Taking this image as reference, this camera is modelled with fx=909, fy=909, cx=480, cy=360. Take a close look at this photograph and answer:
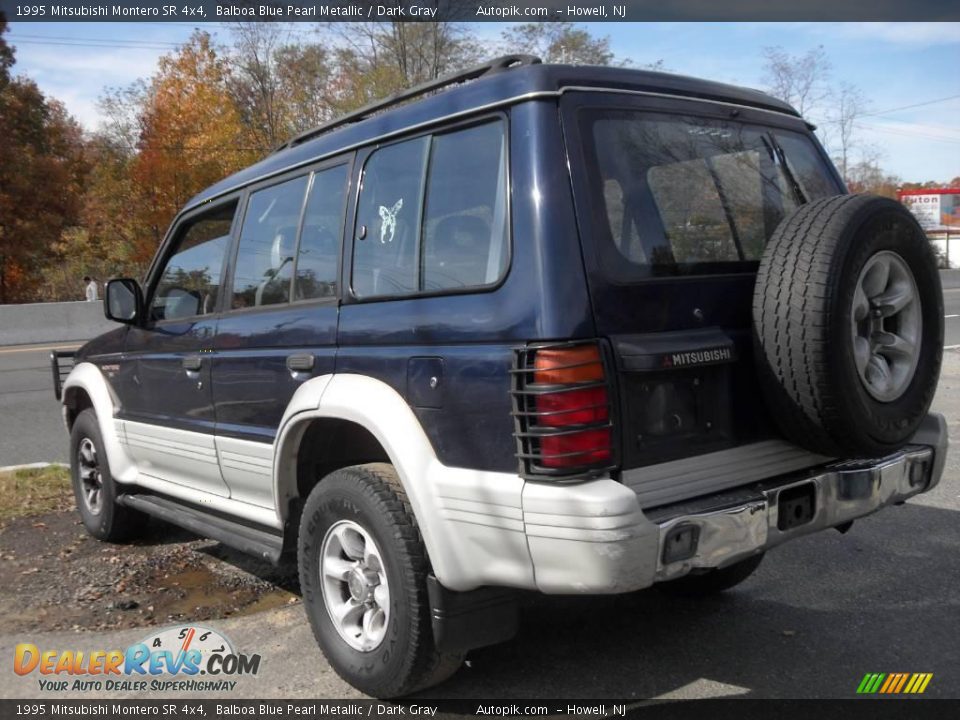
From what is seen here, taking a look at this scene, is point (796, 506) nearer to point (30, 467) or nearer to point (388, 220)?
point (388, 220)

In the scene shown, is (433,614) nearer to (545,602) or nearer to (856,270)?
(545,602)

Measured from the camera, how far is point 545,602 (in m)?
4.24

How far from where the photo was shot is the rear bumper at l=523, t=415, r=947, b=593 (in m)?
2.59

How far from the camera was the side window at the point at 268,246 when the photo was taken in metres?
3.97

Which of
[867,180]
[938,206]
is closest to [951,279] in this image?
[867,180]

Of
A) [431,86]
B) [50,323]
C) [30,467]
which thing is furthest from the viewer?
[50,323]

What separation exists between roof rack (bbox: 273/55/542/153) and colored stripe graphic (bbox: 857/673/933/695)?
2.50 metres

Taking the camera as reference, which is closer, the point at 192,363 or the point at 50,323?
the point at 192,363

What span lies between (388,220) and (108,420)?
8.87ft

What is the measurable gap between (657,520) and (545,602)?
167cm

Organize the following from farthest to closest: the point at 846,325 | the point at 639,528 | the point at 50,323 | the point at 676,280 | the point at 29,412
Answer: the point at 50,323 → the point at 29,412 → the point at 676,280 → the point at 846,325 → the point at 639,528

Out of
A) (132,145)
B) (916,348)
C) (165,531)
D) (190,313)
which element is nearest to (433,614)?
(916,348)

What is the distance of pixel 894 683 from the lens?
130 inches

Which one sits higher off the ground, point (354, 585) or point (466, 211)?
point (466, 211)
